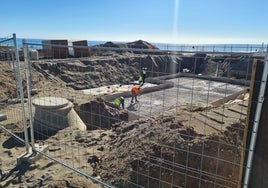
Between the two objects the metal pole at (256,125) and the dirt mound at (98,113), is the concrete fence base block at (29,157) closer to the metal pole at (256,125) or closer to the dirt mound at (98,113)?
the metal pole at (256,125)

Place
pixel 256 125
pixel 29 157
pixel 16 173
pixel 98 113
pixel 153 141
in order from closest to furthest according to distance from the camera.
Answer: pixel 256 125, pixel 16 173, pixel 29 157, pixel 153 141, pixel 98 113

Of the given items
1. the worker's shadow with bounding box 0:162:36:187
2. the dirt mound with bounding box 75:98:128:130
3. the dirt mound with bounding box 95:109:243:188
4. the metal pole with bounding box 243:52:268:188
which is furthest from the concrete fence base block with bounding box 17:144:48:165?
the dirt mound with bounding box 75:98:128:130

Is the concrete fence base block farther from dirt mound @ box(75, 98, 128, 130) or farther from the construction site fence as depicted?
dirt mound @ box(75, 98, 128, 130)

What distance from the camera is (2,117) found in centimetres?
744

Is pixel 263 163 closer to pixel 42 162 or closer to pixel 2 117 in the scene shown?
pixel 42 162

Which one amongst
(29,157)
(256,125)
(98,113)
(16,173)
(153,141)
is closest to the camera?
(256,125)

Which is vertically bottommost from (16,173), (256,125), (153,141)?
(16,173)

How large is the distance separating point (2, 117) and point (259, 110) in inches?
276

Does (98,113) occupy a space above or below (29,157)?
below

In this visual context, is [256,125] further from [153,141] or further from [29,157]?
[29,157]

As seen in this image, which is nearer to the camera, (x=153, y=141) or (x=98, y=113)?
(x=153, y=141)

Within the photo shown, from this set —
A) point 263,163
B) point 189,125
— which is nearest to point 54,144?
point 189,125

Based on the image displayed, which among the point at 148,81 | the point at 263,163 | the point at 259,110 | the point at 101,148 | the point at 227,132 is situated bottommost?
the point at 148,81

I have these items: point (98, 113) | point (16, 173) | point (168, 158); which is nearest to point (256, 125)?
point (168, 158)
